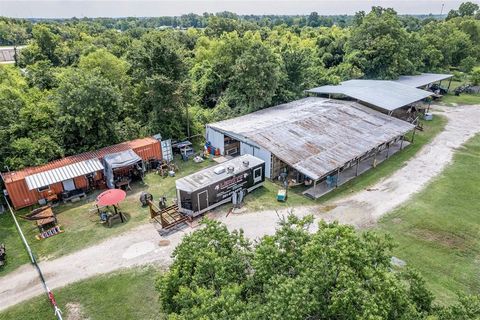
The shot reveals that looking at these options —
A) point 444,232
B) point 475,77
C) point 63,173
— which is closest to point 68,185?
point 63,173

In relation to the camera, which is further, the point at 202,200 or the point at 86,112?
the point at 86,112

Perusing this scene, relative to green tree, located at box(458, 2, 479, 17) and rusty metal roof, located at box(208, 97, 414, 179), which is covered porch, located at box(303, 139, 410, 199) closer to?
rusty metal roof, located at box(208, 97, 414, 179)

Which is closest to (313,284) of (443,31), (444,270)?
(444,270)

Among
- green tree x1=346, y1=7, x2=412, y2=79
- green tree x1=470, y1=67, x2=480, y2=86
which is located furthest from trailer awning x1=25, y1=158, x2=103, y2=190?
green tree x1=470, y1=67, x2=480, y2=86

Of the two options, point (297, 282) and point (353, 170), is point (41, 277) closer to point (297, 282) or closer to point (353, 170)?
point (297, 282)

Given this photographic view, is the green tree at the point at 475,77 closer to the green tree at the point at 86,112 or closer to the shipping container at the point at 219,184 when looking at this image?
the shipping container at the point at 219,184

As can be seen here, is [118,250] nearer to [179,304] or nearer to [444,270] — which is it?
[179,304]

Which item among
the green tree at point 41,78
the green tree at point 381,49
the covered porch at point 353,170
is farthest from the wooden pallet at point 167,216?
the green tree at point 381,49
